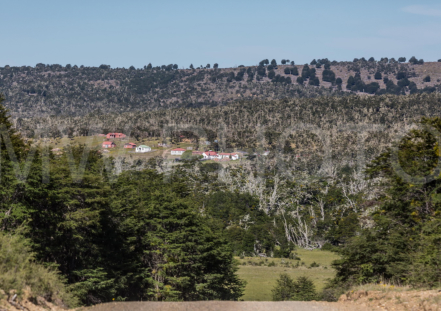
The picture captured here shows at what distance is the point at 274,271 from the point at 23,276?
50.3 m

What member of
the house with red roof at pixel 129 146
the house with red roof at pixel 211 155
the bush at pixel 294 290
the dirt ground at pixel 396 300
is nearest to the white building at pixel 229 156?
the house with red roof at pixel 211 155

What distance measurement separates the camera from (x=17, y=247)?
1400 cm

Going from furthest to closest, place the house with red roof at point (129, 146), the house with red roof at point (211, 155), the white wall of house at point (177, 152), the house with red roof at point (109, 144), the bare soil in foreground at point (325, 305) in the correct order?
the house with red roof at point (129, 146), the white wall of house at point (177, 152), the house with red roof at point (211, 155), the house with red roof at point (109, 144), the bare soil in foreground at point (325, 305)

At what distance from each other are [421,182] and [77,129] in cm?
14171

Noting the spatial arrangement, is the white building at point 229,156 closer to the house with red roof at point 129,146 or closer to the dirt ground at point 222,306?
the house with red roof at point 129,146

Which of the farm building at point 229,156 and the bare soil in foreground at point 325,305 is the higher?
the bare soil in foreground at point 325,305

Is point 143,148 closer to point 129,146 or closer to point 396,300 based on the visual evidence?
point 129,146

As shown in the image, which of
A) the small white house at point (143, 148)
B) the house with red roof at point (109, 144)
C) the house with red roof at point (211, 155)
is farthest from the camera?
the small white house at point (143, 148)

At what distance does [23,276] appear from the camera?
12.0 meters

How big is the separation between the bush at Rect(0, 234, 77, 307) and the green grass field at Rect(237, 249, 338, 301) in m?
32.2

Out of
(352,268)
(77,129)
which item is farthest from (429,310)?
(77,129)

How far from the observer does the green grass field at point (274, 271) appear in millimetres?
48125

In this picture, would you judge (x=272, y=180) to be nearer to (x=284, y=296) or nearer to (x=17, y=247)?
(x=284, y=296)

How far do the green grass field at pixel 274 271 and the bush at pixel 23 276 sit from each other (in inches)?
1266
